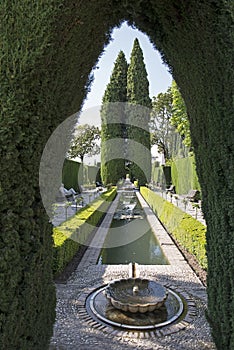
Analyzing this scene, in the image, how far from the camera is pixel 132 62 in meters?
23.8

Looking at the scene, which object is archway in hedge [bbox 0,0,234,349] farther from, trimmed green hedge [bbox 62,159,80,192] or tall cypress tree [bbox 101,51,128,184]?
tall cypress tree [bbox 101,51,128,184]

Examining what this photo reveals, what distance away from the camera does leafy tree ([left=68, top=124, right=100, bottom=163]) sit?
118 ft

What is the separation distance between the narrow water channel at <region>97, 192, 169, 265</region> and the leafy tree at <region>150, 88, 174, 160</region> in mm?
22469

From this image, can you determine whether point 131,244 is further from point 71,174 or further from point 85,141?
point 85,141

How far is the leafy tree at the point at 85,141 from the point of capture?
118 feet

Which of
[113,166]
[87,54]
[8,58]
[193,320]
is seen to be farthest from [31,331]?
[113,166]

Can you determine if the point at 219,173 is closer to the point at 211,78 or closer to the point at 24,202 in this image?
the point at 211,78

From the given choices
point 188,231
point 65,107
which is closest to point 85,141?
point 188,231

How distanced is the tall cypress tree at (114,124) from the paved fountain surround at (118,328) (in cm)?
1928

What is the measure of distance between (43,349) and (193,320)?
2094 mm

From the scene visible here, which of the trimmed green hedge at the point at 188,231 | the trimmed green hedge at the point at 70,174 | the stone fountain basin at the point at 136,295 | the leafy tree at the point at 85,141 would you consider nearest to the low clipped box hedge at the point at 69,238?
the stone fountain basin at the point at 136,295

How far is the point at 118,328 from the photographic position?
11.4 feet

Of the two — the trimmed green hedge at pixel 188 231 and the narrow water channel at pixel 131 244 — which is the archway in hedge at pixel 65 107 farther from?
the narrow water channel at pixel 131 244

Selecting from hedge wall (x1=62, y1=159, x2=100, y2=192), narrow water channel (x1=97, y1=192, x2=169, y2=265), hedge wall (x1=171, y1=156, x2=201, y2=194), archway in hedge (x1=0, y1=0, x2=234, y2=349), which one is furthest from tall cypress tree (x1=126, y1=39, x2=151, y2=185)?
archway in hedge (x1=0, y1=0, x2=234, y2=349)
